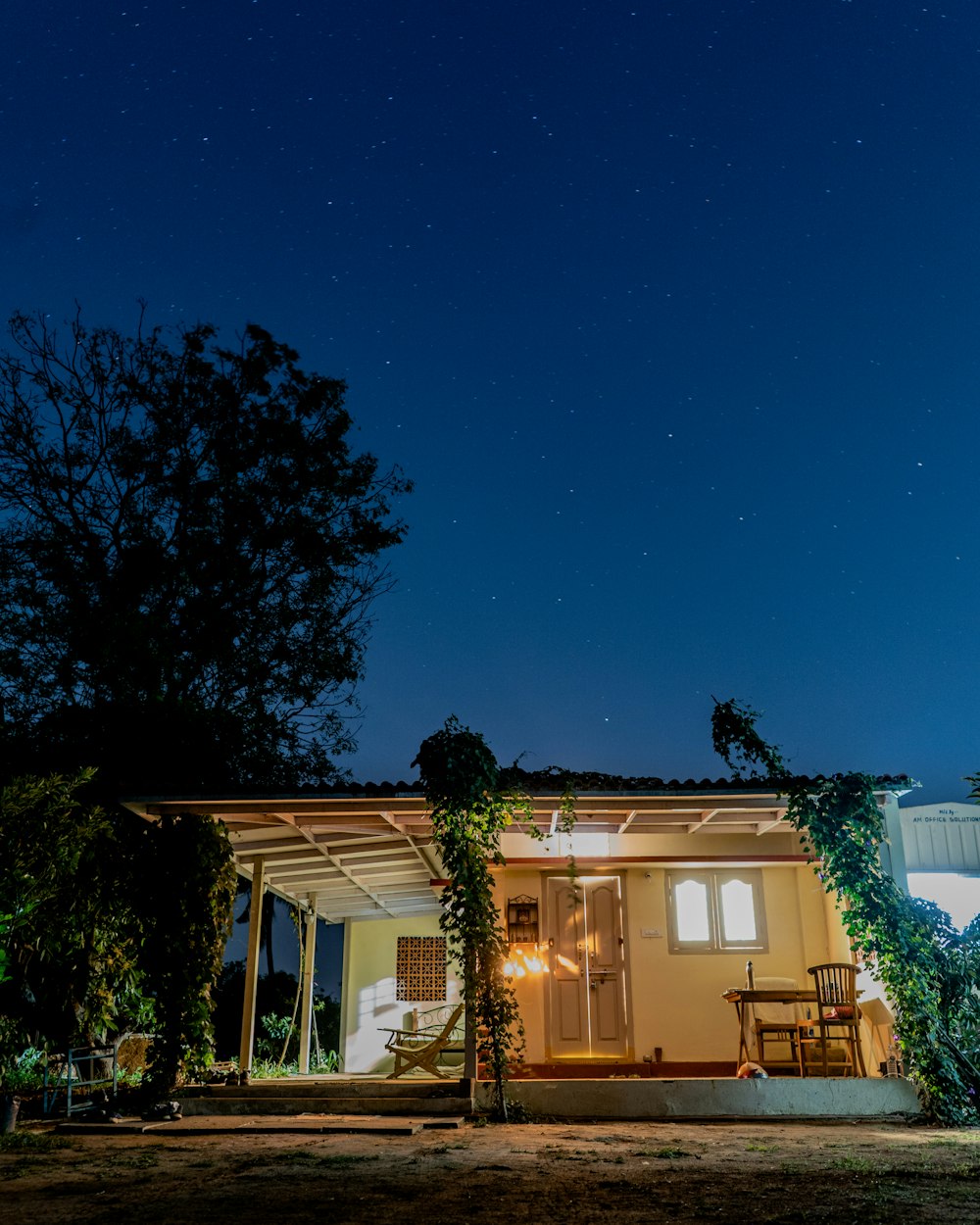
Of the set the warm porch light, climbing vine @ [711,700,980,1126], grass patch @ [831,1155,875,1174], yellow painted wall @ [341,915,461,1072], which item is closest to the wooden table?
climbing vine @ [711,700,980,1126]

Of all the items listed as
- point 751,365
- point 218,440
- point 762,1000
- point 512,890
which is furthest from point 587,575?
point 762,1000

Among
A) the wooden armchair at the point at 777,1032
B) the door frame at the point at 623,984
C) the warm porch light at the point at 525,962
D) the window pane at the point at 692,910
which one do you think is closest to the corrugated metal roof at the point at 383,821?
the door frame at the point at 623,984

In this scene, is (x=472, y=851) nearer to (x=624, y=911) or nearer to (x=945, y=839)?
(x=624, y=911)

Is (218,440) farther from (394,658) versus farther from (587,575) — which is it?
(587,575)

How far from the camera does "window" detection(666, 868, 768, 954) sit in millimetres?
10672

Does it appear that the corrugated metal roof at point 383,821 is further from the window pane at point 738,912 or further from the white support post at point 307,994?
the window pane at point 738,912

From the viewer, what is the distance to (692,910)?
1080cm

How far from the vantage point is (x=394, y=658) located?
1831 centimetres

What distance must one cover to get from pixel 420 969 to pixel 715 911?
23.9ft

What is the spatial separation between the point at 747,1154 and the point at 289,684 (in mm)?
12190

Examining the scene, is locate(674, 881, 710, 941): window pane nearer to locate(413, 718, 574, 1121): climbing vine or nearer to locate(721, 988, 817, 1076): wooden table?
locate(721, 988, 817, 1076): wooden table

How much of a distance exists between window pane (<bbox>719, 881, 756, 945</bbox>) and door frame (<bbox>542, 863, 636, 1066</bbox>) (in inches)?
43.2

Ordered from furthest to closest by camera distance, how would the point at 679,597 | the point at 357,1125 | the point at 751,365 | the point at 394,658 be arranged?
the point at 679,597 < the point at 394,658 < the point at 751,365 < the point at 357,1125

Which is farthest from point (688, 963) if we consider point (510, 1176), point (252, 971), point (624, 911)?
point (510, 1176)
